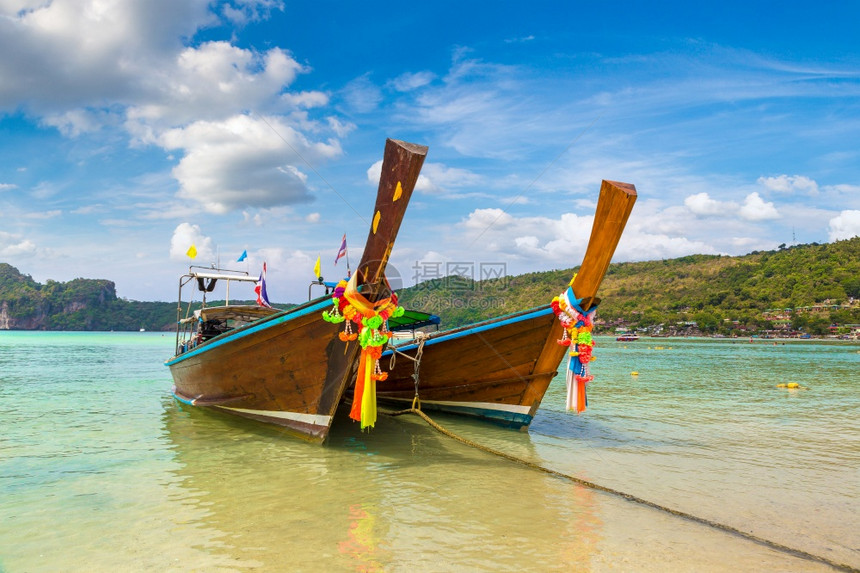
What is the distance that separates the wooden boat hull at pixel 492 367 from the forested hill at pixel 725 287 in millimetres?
48936

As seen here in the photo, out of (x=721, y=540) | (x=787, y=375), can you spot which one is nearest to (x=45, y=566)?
(x=721, y=540)

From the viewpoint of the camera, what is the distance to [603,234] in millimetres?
6797

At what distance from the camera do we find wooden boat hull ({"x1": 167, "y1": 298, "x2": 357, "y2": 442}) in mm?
7000

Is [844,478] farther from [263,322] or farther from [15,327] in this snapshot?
[15,327]

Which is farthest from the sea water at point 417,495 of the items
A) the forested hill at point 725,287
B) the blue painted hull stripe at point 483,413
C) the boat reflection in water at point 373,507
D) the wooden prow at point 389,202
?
the forested hill at point 725,287

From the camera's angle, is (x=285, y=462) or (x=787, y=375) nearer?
(x=285, y=462)

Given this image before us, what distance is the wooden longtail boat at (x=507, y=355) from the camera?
680cm

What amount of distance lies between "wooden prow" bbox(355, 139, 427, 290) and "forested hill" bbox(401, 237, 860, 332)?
5260 centimetres

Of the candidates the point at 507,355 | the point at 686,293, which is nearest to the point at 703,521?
the point at 507,355

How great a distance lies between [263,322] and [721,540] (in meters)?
6.28

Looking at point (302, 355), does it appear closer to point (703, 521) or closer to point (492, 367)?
point (492, 367)

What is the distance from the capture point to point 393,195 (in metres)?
6.12

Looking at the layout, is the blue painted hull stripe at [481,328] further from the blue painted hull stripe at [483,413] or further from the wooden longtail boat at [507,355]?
the blue painted hull stripe at [483,413]

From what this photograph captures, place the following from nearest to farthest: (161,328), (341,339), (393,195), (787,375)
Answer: (393,195) → (341,339) → (787,375) → (161,328)
